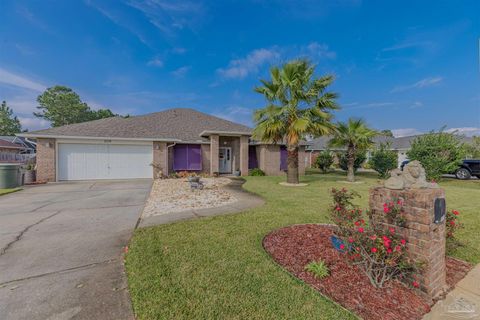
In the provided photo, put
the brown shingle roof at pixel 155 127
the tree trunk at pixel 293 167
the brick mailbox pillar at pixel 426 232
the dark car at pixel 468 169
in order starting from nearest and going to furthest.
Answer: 1. the brick mailbox pillar at pixel 426 232
2. the tree trunk at pixel 293 167
3. the brown shingle roof at pixel 155 127
4. the dark car at pixel 468 169

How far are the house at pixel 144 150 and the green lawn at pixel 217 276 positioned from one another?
1028cm

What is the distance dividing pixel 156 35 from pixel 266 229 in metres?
14.7

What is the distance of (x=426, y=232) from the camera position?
2.21 metres

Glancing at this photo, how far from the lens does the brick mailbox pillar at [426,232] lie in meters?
2.22

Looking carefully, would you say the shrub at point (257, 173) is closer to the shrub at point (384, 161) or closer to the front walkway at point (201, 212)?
the front walkway at point (201, 212)

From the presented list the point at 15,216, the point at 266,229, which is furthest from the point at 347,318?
the point at 15,216

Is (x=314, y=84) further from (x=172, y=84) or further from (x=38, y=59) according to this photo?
(x=38, y=59)

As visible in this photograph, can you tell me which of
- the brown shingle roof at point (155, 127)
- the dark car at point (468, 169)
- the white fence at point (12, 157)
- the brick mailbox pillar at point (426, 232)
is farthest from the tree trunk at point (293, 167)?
the white fence at point (12, 157)

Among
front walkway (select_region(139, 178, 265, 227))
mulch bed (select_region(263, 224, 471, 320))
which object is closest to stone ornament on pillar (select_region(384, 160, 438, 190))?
mulch bed (select_region(263, 224, 471, 320))

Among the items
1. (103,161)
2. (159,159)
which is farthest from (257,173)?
(103,161)

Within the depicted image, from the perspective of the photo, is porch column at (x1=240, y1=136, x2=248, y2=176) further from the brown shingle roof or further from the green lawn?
the green lawn

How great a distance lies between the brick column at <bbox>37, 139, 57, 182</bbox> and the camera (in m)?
11.5

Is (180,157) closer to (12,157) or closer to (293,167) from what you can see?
(293,167)

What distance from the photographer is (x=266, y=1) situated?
10867mm
